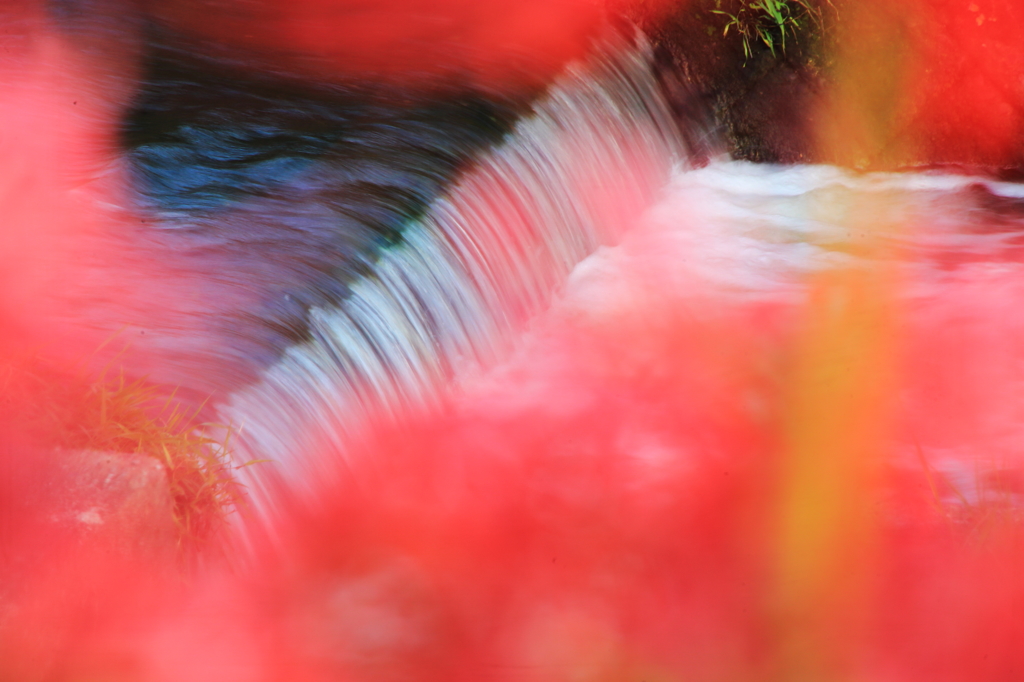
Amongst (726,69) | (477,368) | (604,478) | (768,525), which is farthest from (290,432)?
(726,69)

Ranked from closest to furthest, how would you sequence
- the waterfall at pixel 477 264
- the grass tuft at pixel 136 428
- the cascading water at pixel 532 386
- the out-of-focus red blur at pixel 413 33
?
1. the grass tuft at pixel 136 428
2. the cascading water at pixel 532 386
3. the waterfall at pixel 477 264
4. the out-of-focus red blur at pixel 413 33

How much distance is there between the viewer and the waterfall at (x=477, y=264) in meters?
3.05

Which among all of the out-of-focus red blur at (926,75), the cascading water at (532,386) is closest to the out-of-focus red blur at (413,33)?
the cascading water at (532,386)

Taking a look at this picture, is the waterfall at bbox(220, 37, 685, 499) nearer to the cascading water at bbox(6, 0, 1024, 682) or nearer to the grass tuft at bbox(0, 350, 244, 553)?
the cascading water at bbox(6, 0, 1024, 682)

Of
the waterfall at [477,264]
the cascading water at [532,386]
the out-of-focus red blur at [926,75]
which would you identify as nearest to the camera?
the cascading water at [532,386]

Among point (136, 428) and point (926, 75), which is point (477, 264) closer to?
point (136, 428)

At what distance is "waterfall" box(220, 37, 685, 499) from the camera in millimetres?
3049

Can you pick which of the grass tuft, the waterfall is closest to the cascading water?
the waterfall

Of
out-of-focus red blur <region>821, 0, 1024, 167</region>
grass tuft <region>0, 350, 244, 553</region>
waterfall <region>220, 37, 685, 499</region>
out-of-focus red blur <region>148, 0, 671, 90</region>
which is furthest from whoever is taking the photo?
out-of-focus red blur <region>821, 0, 1024, 167</region>

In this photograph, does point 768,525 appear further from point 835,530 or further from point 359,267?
point 359,267

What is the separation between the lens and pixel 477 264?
364 cm

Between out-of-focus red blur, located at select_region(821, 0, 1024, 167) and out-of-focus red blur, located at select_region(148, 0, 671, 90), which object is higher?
out-of-focus red blur, located at select_region(148, 0, 671, 90)

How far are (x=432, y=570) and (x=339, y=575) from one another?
0.28 meters

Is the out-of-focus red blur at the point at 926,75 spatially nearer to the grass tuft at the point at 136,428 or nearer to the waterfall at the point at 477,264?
the waterfall at the point at 477,264
